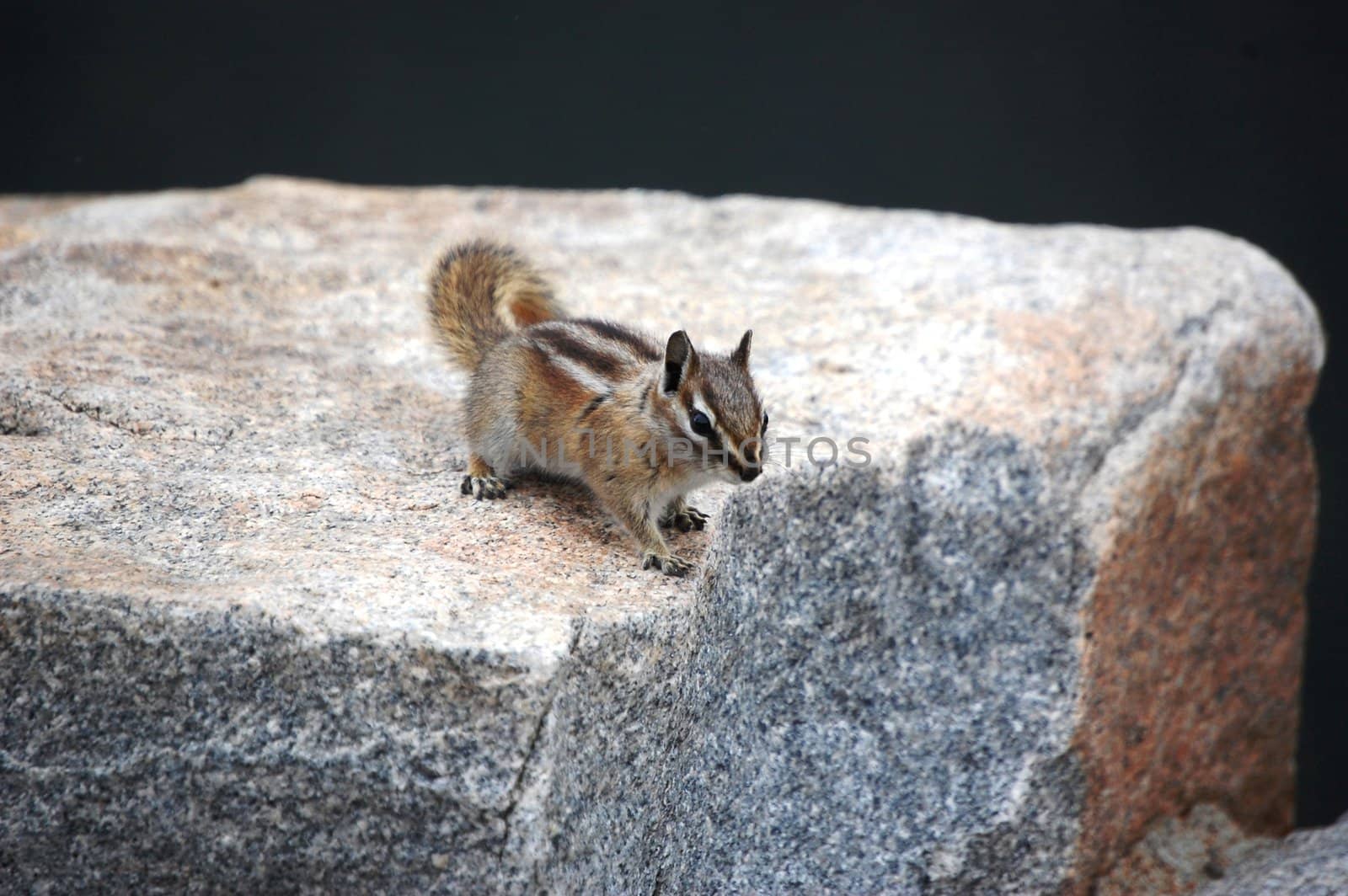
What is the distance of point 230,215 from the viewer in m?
5.58

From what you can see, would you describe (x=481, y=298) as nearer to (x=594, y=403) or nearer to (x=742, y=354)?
(x=594, y=403)

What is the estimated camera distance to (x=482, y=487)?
3432mm

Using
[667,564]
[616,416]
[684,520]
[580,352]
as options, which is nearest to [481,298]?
[580,352]

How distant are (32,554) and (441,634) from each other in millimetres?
943

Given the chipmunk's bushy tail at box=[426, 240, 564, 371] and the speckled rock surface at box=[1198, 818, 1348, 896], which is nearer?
the speckled rock surface at box=[1198, 818, 1348, 896]

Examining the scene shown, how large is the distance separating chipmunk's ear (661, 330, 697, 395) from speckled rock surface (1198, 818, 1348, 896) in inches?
73.3

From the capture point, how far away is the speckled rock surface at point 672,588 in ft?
8.59

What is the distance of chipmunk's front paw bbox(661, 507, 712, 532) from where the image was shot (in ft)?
11.5

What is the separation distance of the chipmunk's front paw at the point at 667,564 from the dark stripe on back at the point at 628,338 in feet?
1.80

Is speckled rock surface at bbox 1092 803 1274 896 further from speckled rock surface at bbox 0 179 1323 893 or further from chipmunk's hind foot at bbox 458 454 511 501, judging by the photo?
chipmunk's hind foot at bbox 458 454 511 501

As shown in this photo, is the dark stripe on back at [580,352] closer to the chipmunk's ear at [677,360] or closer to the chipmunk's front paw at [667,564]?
the chipmunk's ear at [677,360]

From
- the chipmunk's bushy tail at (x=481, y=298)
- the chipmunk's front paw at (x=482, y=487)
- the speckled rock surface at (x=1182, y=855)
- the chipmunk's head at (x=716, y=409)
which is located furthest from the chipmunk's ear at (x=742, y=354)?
the speckled rock surface at (x=1182, y=855)

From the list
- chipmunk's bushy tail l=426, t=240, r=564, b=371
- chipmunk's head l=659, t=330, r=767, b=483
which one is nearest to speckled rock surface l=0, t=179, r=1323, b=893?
chipmunk's bushy tail l=426, t=240, r=564, b=371

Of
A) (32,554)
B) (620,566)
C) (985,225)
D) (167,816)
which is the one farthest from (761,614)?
(985,225)
